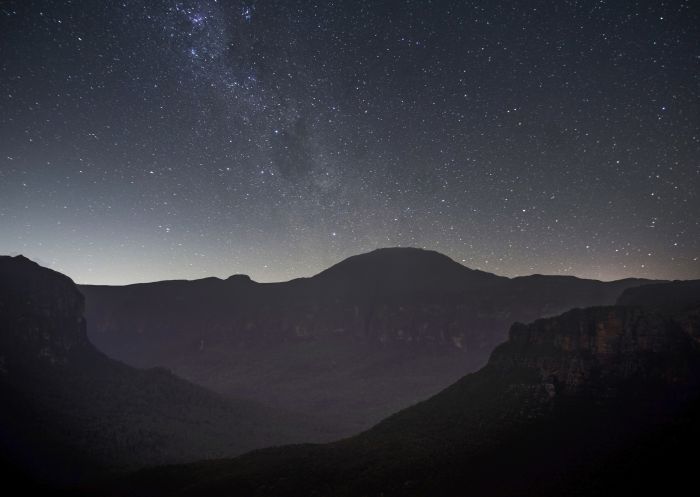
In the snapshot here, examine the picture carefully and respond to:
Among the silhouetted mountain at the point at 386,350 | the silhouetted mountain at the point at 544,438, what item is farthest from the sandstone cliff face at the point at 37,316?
the silhouetted mountain at the point at 544,438

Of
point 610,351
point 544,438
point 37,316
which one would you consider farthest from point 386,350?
point 544,438

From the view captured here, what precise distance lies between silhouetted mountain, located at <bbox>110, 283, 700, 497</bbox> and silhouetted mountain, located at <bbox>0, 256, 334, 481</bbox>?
2401 centimetres

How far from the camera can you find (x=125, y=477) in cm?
4928

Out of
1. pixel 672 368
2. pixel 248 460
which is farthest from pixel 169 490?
pixel 672 368

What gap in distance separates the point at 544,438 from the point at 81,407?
271 ft

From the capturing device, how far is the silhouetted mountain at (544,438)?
32812 mm

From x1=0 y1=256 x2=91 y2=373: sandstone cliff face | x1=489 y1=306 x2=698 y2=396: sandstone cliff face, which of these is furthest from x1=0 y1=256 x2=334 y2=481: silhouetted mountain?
x1=489 y1=306 x2=698 y2=396: sandstone cliff face

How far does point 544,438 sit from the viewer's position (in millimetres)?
41719

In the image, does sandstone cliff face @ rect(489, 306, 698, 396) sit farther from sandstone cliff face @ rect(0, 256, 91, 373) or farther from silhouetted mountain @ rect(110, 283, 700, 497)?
sandstone cliff face @ rect(0, 256, 91, 373)

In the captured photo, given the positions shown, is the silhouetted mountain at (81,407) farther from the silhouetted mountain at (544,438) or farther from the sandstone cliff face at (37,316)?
the silhouetted mountain at (544,438)

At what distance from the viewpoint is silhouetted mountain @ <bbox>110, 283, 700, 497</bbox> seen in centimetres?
3281

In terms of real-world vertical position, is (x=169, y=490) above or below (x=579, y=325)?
below

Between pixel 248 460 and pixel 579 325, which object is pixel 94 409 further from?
pixel 579 325

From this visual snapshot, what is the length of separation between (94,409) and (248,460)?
49.1 metres
